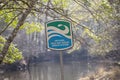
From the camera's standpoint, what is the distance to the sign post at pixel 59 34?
6461 millimetres

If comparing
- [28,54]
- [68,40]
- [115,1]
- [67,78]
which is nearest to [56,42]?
[68,40]

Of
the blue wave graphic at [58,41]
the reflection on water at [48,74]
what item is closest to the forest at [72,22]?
the blue wave graphic at [58,41]

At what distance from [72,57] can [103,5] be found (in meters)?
72.8

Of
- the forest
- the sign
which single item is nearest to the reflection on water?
the forest

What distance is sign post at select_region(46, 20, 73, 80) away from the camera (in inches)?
254

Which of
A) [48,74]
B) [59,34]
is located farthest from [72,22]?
[48,74]

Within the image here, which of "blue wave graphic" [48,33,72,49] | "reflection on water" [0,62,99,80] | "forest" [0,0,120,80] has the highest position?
"forest" [0,0,120,80]

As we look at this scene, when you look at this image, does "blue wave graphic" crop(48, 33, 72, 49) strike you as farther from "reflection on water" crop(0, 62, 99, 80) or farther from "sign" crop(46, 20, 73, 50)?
"reflection on water" crop(0, 62, 99, 80)

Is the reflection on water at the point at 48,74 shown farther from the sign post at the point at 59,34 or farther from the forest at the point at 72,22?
the sign post at the point at 59,34

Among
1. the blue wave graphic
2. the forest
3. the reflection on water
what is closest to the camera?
the blue wave graphic

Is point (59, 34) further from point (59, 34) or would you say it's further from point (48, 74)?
point (48, 74)

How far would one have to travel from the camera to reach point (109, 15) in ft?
30.6

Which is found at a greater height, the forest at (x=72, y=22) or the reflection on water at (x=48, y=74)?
the forest at (x=72, y=22)

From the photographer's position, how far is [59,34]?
21.5 ft
